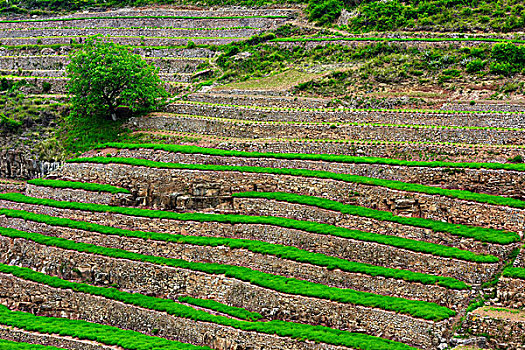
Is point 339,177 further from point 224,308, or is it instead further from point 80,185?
point 80,185

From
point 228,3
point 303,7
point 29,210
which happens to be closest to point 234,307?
point 29,210

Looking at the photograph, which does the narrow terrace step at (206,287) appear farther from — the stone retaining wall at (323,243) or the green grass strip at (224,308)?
the stone retaining wall at (323,243)

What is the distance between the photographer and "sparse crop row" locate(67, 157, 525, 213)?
41.0 meters

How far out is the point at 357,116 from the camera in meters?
53.3

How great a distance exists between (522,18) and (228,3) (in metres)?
37.4

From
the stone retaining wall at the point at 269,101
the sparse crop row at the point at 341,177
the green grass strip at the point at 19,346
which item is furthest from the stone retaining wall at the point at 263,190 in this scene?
the green grass strip at the point at 19,346

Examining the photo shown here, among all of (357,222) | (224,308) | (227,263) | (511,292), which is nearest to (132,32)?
(227,263)

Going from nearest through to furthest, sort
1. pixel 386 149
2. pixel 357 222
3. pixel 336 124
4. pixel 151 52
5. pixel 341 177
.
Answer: pixel 357 222, pixel 341 177, pixel 386 149, pixel 336 124, pixel 151 52

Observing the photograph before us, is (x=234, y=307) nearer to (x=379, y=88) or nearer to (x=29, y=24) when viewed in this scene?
(x=379, y=88)

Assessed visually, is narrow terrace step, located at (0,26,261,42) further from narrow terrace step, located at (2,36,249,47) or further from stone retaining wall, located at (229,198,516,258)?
stone retaining wall, located at (229,198,516,258)

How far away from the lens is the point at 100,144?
56.0 metres

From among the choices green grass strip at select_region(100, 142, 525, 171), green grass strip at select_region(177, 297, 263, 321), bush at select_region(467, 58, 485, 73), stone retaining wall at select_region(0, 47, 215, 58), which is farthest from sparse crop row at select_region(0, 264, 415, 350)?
stone retaining wall at select_region(0, 47, 215, 58)

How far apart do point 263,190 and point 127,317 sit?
12.8m

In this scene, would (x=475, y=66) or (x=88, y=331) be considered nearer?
(x=88, y=331)
